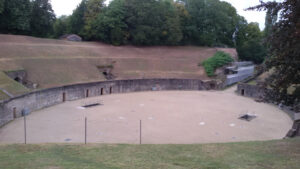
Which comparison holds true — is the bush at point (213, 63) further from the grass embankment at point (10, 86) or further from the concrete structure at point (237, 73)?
the grass embankment at point (10, 86)

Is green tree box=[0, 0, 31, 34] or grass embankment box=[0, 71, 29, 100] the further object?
green tree box=[0, 0, 31, 34]

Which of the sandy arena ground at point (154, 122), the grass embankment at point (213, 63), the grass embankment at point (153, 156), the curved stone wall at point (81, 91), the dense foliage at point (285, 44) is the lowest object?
the sandy arena ground at point (154, 122)

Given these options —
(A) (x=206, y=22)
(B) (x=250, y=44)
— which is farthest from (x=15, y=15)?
(B) (x=250, y=44)

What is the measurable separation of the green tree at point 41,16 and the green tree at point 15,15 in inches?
143

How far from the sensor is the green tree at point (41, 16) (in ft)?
159

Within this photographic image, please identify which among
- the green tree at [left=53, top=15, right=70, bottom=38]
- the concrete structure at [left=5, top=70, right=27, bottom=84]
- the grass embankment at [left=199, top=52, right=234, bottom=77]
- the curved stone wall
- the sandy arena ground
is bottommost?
the sandy arena ground

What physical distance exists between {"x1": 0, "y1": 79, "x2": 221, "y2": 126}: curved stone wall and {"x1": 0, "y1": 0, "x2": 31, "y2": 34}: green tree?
2024 cm

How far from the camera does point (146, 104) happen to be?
30094 mm

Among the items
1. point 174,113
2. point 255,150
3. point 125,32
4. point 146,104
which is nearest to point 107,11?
point 125,32

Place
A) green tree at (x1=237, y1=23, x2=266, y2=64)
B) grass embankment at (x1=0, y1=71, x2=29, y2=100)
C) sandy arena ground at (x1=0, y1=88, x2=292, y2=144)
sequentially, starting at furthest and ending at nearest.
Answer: green tree at (x1=237, y1=23, x2=266, y2=64) < grass embankment at (x1=0, y1=71, x2=29, y2=100) < sandy arena ground at (x1=0, y1=88, x2=292, y2=144)

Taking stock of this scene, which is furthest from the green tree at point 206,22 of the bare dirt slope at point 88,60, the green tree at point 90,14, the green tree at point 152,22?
the green tree at point 90,14

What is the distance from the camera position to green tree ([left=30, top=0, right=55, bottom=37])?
48.3 metres

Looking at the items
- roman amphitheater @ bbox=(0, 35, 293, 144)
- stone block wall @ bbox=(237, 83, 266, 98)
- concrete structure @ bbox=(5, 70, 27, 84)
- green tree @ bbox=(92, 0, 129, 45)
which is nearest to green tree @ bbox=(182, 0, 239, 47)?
roman amphitheater @ bbox=(0, 35, 293, 144)

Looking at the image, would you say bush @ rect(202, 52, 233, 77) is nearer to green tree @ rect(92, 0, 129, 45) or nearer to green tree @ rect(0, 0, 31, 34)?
green tree @ rect(92, 0, 129, 45)
